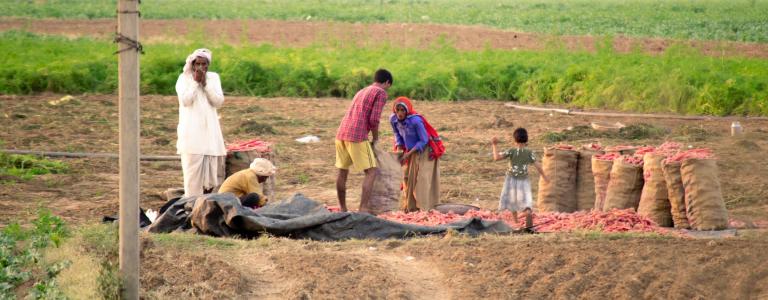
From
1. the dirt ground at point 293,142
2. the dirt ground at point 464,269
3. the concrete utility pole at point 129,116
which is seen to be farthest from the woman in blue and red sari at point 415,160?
the concrete utility pole at point 129,116

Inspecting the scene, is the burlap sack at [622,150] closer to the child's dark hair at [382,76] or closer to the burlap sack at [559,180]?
the burlap sack at [559,180]

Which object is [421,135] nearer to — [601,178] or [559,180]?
[559,180]

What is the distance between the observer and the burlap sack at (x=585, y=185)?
11.0 metres

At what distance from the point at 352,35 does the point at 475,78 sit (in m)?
14.9

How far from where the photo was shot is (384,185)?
1084cm

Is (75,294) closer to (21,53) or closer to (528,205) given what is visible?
(528,205)

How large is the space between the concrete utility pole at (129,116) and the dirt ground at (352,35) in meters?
23.4

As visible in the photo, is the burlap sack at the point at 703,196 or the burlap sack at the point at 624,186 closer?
the burlap sack at the point at 703,196

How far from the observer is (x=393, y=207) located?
428 inches

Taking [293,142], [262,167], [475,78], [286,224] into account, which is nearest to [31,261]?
[286,224]

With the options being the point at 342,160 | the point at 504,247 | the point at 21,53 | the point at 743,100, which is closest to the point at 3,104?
the point at 21,53

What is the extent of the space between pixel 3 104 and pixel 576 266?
14125 millimetres

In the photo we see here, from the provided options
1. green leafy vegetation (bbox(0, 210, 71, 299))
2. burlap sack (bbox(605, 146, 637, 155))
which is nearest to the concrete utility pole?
green leafy vegetation (bbox(0, 210, 71, 299))

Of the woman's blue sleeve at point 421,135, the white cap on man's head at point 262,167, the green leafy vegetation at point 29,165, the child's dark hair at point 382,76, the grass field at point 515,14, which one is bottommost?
the green leafy vegetation at point 29,165
